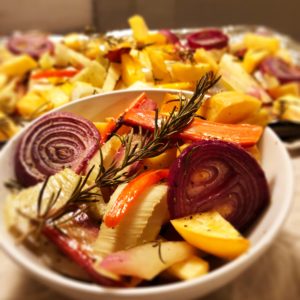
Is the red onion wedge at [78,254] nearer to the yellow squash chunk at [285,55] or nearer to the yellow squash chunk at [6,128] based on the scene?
the yellow squash chunk at [6,128]

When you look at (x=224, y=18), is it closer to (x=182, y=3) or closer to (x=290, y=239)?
(x=182, y=3)

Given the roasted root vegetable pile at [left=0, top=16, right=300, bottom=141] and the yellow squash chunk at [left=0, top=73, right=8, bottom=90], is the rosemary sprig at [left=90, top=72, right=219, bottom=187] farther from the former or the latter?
the yellow squash chunk at [left=0, top=73, right=8, bottom=90]

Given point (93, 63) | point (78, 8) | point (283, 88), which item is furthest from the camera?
point (78, 8)

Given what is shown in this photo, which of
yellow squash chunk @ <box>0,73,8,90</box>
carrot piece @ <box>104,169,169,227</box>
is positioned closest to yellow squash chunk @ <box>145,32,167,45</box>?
carrot piece @ <box>104,169,169,227</box>

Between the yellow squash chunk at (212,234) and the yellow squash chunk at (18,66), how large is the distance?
0.72 meters

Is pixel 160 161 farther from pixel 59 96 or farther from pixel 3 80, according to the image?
pixel 3 80

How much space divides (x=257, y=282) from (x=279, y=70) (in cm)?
60

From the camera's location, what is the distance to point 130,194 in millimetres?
372

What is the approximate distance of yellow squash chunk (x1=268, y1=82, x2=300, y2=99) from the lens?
877mm

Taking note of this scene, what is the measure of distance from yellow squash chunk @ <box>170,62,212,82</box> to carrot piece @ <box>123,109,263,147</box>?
9cm

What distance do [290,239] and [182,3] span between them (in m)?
1.53

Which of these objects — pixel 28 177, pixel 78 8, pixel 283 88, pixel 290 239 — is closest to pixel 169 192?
pixel 28 177

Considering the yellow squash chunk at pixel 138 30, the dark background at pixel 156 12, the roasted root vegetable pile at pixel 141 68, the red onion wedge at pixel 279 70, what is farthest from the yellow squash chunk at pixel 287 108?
the dark background at pixel 156 12

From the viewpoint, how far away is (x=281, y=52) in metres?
1.05
